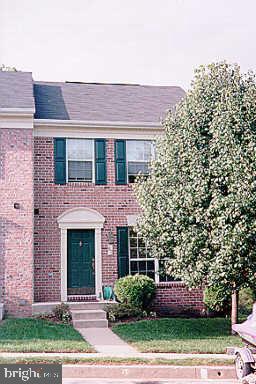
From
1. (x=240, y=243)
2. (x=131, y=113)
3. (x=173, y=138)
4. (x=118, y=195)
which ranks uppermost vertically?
(x=131, y=113)

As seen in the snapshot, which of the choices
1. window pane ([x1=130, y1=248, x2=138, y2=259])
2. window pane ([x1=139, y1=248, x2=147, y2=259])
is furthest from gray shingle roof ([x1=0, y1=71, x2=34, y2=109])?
window pane ([x1=139, y1=248, x2=147, y2=259])

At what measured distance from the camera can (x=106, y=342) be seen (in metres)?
11.6

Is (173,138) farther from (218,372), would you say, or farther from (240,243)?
(218,372)

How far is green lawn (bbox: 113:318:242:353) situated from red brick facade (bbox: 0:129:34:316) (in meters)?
2.95

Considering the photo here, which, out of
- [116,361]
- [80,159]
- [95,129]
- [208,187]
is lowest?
[116,361]

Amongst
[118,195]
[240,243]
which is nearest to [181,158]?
[240,243]

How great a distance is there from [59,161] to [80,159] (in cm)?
63

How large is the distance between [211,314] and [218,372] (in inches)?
267

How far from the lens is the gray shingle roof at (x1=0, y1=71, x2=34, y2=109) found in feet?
50.6

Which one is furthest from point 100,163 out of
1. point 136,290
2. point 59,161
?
point 136,290

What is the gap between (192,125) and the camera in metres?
12.5

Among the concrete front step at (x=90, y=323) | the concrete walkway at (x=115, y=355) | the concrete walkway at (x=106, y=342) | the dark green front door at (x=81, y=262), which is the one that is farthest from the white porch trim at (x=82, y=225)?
the concrete walkway at (x=115, y=355)

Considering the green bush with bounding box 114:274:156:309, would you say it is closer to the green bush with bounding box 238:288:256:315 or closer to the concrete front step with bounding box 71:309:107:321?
the concrete front step with bounding box 71:309:107:321

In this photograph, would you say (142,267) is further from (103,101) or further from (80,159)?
(103,101)
